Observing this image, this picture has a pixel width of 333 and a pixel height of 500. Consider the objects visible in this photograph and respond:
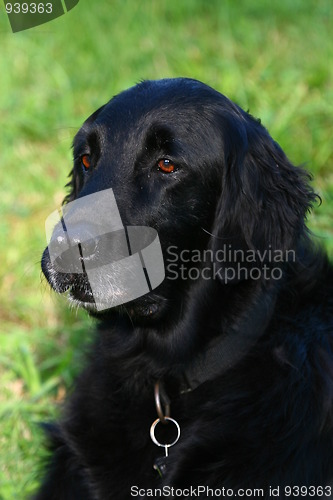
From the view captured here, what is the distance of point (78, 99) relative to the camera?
6.54m

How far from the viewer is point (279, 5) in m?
7.45

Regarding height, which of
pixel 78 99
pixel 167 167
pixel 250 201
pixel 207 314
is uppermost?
pixel 167 167

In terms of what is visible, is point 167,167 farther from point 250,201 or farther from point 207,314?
point 207,314

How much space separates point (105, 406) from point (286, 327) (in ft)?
2.77

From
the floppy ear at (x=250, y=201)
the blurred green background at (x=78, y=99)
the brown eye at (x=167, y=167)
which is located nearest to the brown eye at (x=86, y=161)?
the brown eye at (x=167, y=167)

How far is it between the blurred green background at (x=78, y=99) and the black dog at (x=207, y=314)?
2.00ft

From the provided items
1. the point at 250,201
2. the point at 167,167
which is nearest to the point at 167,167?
the point at 167,167

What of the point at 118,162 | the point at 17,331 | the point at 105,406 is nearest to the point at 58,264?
the point at 118,162

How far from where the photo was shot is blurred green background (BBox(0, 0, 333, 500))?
4.27 m

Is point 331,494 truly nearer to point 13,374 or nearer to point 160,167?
point 160,167

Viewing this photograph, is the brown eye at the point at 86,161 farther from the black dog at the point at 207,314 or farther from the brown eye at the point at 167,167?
the brown eye at the point at 167,167

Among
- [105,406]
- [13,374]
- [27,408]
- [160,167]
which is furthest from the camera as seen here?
[13,374]

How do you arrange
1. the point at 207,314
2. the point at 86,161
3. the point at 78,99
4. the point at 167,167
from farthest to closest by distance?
the point at 78,99, the point at 86,161, the point at 207,314, the point at 167,167

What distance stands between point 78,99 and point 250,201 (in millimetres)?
3871
